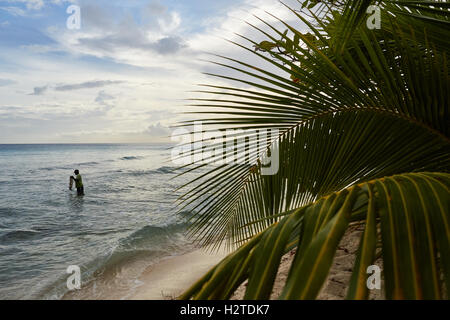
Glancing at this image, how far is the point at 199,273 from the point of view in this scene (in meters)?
6.03

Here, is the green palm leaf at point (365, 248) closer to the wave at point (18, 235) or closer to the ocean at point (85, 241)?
the ocean at point (85, 241)

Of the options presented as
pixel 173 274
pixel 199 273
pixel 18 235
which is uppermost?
pixel 199 273

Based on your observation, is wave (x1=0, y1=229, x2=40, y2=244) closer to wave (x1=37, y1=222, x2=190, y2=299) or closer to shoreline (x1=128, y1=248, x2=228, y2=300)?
wave (x1=37, y1=222, x2=190, y2=299)

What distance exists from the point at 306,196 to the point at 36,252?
8759 millimetres

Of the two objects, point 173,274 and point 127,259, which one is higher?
point 173,274

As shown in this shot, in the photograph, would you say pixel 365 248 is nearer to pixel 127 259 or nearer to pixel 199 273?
pixel 199 273

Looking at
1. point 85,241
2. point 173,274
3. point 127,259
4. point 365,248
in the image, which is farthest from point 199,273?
point 365,248

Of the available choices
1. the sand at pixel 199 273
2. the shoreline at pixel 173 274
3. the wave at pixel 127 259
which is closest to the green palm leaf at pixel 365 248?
the sand at pixel 199 273

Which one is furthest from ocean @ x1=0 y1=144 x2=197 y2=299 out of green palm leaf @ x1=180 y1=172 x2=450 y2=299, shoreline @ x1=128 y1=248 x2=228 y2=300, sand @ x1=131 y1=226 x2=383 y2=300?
green palm leaf @ x1=180 y1=172 x2=450 y2=299

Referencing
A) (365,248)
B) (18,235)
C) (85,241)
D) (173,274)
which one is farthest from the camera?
(18,235)

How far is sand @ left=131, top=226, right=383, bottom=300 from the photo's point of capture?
2.33 m
